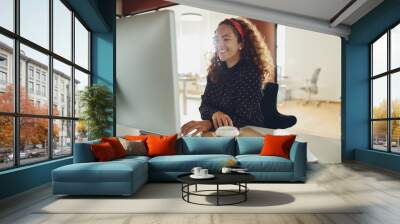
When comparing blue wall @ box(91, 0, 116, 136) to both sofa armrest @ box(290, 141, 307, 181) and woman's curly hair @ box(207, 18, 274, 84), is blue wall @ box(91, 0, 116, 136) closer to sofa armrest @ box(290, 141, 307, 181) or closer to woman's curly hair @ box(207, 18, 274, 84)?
woman's curly hair @ box(207, 18, 274, 84)

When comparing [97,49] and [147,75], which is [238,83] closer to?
[147,75]

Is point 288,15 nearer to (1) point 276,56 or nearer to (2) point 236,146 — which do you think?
(1) point 276,56

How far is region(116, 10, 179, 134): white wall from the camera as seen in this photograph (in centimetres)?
925

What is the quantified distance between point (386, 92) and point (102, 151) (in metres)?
6.33

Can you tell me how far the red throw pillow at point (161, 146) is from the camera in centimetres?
691

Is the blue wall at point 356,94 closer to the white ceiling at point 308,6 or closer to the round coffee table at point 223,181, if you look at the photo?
the white ceiling at point 308,6

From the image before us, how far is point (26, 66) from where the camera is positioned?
562 centimetres

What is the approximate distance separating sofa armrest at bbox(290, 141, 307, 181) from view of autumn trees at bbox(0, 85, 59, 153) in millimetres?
4002

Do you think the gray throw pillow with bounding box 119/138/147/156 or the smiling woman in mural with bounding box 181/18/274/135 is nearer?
the gray throw pillow with bounding box 119/138/147/156

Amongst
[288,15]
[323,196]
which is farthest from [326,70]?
[323,196]

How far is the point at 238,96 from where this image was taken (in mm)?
9266

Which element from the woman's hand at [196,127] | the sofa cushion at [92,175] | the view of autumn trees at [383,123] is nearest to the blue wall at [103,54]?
the woman's hand at [196,127]

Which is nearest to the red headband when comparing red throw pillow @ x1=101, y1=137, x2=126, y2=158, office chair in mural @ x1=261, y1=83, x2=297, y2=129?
office chair in mural @ x1=261, y1=83, x2=297, y2=129

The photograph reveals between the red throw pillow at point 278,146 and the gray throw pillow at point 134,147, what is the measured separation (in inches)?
82.4
